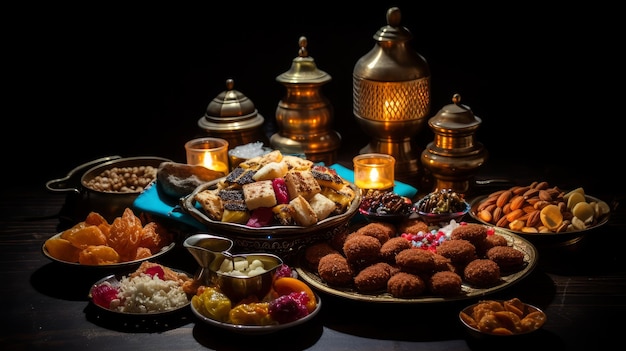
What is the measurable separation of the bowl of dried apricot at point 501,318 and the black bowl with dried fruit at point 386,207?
73 centimetres

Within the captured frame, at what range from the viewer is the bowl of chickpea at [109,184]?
446cm

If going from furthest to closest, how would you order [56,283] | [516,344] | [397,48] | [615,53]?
[615,53] → [397,48] → [56,283] → [516,344]

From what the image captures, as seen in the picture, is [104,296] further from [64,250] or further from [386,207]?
[386,207]

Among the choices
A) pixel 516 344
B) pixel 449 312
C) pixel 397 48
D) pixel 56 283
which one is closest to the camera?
pixel 516 344

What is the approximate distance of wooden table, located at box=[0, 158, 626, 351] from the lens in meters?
3.51

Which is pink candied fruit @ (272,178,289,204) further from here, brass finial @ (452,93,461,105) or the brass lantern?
brass finial @ (452,93,461,105)

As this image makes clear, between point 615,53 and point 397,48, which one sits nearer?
point 397,48

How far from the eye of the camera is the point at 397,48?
4.84 meters

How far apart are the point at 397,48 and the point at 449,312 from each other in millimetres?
1645

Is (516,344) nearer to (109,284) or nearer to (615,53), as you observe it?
(109,284)

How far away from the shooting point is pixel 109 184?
466 cm

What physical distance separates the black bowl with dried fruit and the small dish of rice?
92cm

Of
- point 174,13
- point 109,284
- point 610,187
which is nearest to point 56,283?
point 109,284

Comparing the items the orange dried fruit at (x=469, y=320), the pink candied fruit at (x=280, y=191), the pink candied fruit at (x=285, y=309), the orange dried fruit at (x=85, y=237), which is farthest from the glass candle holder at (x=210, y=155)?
the orange dried fruit at (x=469, y=320)
